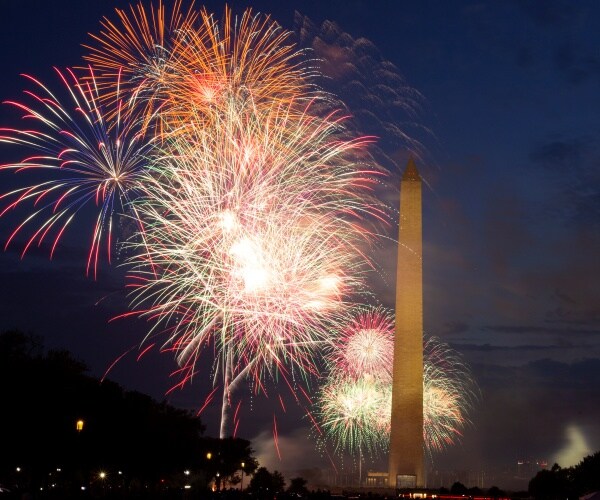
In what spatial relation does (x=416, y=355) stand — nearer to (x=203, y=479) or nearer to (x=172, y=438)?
(x=172, y=438)

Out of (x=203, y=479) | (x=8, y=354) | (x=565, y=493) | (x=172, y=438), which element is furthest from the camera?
(x=203, y=479)

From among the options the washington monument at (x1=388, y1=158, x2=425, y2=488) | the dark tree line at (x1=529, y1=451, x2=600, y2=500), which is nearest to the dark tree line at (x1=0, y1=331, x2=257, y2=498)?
the washington monument at (x1=388, y1=158, x2=425, y2=488)

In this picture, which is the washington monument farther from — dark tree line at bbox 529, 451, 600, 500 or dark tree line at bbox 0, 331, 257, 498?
dark tree line at bbox 529, 451, 600, 500

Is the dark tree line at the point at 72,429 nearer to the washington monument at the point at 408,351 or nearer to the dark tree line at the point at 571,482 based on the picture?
the washington monument at the point at 408,351

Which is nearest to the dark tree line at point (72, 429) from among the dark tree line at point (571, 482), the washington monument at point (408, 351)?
the washington monument at point (408, 351)

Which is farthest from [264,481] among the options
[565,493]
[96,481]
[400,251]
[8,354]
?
[400,251]
